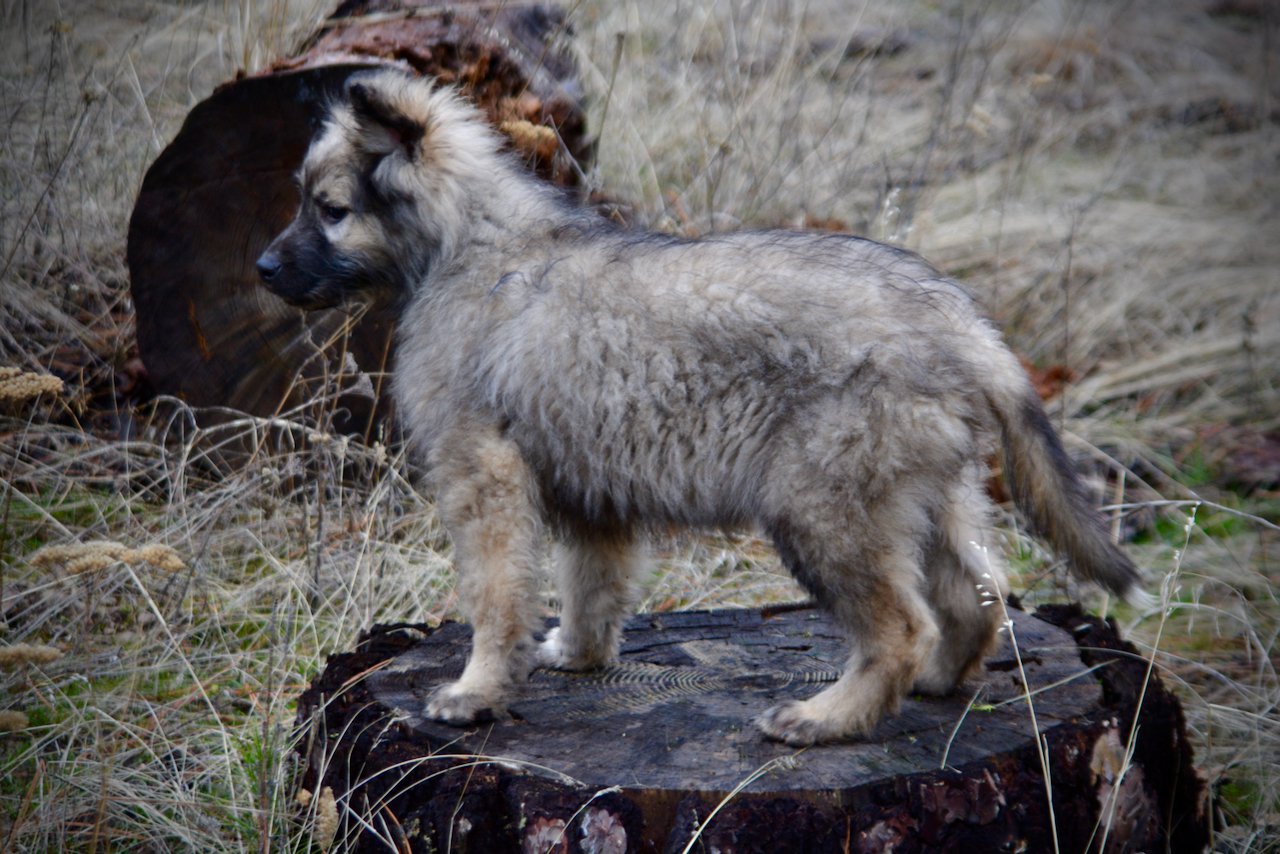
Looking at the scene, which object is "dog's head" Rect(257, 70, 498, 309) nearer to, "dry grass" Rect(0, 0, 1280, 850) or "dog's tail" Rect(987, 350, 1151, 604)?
"dry grass" Rect(0, 0, 1280, 850)

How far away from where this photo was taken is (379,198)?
11.9 feet

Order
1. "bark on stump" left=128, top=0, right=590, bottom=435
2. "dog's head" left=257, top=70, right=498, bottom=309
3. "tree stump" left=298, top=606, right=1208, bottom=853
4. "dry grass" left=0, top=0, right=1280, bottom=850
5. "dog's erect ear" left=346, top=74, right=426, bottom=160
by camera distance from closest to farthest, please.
Result: "tree stump" left=298, top=606, right=1208, bottom=853 → "dog's erect ear" left=346, top=74, right=426, bottom=160 → "dog's head" left=257, top=70, right=498, bottom=309 → "dry grass" left=0, top=0, right=1280, bottom=850 → "bark on stump" left=128, top=0, right=590, bottom=435

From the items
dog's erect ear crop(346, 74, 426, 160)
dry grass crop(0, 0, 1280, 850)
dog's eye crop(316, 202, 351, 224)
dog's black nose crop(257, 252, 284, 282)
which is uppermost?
dog's erect ear crop(346, 74, 426, 160)

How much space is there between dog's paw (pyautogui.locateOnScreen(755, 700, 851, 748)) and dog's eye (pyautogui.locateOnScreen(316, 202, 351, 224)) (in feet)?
6.63

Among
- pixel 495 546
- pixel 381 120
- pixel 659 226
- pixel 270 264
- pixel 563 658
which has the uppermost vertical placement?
pixel 381 120

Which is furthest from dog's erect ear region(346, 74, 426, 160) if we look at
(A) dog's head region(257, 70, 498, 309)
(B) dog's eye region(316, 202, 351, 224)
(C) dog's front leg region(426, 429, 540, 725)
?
(C) dog's front leg region(426, 429, 540, 725)

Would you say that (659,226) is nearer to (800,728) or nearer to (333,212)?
(333,212)

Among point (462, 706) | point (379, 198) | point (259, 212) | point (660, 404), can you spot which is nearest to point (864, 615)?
point (660, 404)

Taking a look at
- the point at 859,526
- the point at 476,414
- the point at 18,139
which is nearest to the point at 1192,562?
the point at 859,526

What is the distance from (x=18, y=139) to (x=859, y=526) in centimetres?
536

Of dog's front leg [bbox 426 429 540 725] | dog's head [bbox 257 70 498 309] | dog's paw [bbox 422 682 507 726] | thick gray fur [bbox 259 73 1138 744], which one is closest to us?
thick gray fur [bbox 259 73 1138 744]

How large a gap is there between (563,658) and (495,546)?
0.56 meters

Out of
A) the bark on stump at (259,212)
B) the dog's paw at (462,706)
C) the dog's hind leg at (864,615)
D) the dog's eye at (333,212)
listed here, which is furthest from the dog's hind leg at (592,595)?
the bark on stump at (259,212)

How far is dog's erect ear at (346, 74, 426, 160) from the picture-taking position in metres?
3.44
